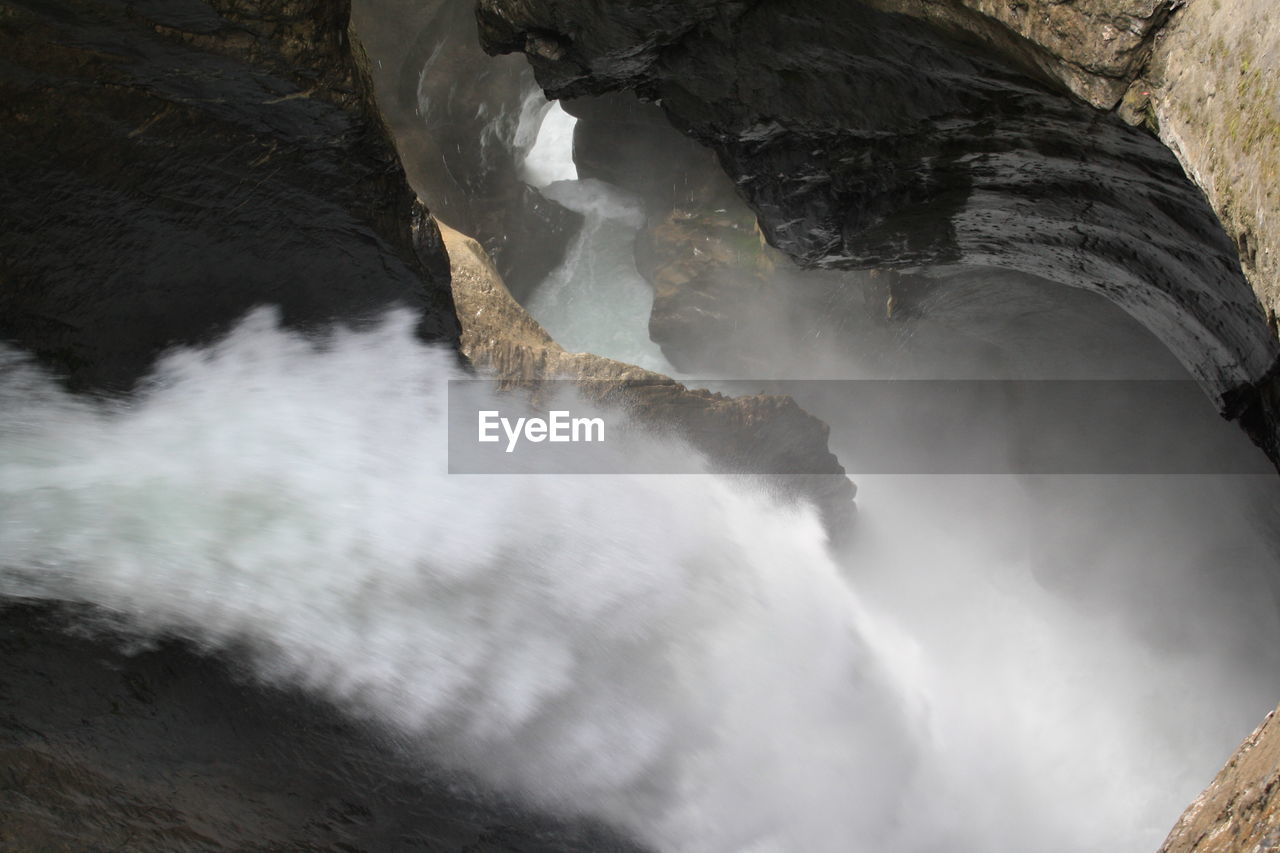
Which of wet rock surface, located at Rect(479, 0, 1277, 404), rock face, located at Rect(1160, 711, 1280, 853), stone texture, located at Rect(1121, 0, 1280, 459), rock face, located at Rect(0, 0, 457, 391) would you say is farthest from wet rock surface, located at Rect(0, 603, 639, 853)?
stone texture, located at Rect(1121, 0, 1280, 459)

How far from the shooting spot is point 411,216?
559cm

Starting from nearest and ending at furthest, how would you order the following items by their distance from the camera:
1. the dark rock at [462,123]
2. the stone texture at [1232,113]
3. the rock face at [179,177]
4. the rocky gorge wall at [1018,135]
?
the stone texture at [1232,113] < the rocky gorge wall at [1018,135] < the rock face at [179,177] < the dark rock at [462,123]

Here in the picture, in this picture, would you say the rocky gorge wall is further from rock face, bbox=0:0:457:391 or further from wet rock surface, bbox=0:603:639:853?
wet rock surface, bbox=0:603:639:853

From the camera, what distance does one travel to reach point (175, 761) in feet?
14.6

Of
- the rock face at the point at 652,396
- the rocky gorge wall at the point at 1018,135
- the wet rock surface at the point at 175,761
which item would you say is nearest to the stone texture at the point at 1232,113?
the rocky gorge wall at the point at 1018,135

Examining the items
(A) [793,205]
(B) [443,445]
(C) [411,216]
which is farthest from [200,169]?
(A) [793,205]

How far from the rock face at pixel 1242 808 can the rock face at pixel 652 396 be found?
4.70 m

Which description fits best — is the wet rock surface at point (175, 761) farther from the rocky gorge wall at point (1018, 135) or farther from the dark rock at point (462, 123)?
the dark rock at point (462, 123)

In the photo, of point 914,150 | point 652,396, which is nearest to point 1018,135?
point 914,150

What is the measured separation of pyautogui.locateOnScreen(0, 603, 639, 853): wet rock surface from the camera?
4266 mm

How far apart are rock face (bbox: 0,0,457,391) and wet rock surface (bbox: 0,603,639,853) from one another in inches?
54.7

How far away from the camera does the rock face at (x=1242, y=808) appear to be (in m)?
1.91

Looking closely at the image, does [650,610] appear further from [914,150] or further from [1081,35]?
[1081,35]

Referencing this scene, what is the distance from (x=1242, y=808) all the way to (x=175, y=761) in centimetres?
434
